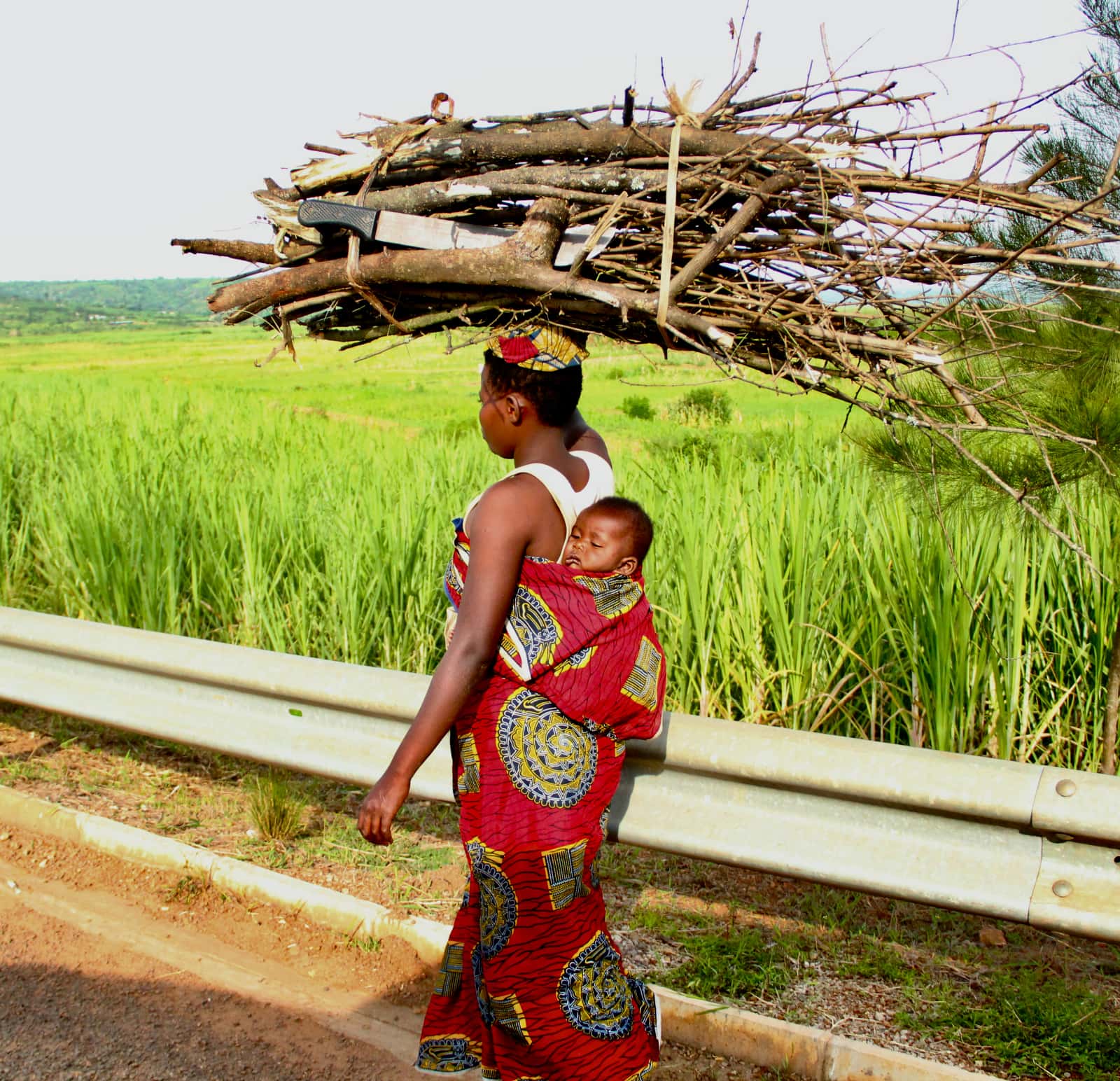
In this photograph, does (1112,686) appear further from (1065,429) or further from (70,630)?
(70,630)

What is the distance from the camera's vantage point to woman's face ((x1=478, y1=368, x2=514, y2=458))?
2207 mm

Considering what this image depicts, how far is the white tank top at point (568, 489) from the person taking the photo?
216 centimetres

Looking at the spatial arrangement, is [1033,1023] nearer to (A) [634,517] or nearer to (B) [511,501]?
(A) [634,517]

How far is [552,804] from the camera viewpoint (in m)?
2.16

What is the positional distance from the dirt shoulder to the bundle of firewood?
1.39 metres

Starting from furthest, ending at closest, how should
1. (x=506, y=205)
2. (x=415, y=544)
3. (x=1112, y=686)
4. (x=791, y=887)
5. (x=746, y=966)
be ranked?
(x=415, y=544) < (x=791, y=887) < (x=1112, y=686) < (x=746, y=966) < (x=506, y=205)

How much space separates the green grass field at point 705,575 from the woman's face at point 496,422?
428 mm

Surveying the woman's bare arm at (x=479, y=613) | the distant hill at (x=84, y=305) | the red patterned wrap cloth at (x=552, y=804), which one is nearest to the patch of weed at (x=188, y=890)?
the red patterned wrap cloth at (x=552, y=804)

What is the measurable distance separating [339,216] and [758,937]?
2088 millimetres

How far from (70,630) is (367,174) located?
6.02 feet

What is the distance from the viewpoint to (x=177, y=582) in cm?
478

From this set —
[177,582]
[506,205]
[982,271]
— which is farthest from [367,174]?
[177,582]

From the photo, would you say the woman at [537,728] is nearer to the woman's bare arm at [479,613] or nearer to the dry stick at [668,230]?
the woman's bare arm at [479,613]

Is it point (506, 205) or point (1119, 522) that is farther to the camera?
point (1119, 522)
